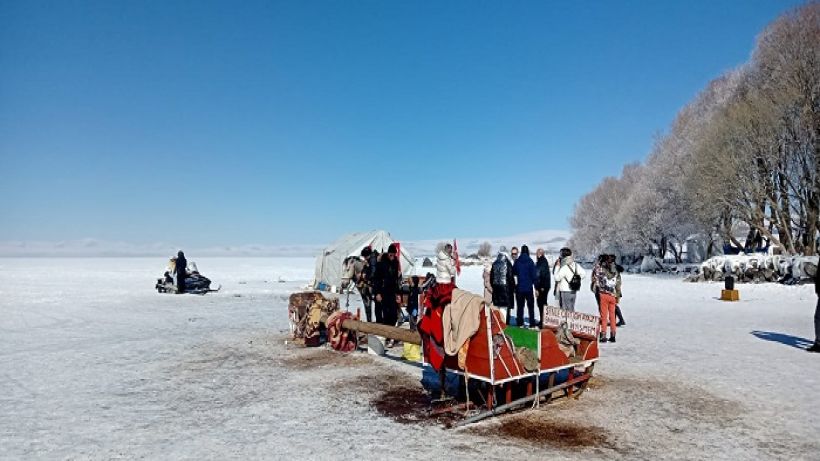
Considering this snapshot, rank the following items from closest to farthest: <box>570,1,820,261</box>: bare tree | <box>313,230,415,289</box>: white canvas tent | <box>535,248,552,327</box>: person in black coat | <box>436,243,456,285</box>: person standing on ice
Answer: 1. <box>436,243,456,285</box>: person standing on ice
2. <box>535,248,552,327</box>: person in black coat
3. <box>313,230,415,289</box>: white canvas tent
4. <box>570,1,820,261</box>: bare tree

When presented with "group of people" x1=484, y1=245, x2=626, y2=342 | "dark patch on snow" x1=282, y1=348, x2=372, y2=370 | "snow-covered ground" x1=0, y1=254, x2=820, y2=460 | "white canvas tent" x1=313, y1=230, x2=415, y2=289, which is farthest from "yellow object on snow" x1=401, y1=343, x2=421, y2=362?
"white canvas tent" x1=313, y1=230, x2=415, y2=289

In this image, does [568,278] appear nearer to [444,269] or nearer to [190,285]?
[444,269]

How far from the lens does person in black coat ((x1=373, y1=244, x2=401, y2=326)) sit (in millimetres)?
11055

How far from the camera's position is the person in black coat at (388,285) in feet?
36.3

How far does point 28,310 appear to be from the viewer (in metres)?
17.4

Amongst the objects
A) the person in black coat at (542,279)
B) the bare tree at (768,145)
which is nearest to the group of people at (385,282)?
the person in black coat at (542,279)

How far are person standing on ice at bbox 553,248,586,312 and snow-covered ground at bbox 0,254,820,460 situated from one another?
52.8 inches

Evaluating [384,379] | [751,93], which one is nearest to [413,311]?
[384,379]

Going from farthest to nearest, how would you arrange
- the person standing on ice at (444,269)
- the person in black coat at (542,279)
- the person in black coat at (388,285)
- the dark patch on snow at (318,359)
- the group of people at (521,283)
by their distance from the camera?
the person in black coat at (542,279)
the person in black coat at (388,285)
the group of people at (521,283)
the dark patch on snow at (318,359)
the person standing on ice at (444,269)

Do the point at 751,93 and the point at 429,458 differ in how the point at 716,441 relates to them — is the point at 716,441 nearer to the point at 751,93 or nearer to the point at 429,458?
the point at 429,458

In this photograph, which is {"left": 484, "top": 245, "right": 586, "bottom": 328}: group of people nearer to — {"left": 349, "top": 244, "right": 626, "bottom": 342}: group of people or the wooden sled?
{"left": 349, "top": 244, "right": 626, "bottom": 342}: group of people

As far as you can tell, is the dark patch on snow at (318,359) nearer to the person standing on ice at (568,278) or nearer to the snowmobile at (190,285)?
the person standing on ice at (568,278)

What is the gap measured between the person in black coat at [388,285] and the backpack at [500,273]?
246 cm

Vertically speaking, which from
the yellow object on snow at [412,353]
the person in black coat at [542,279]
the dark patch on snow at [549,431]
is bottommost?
the dark patch on snow at [549,431]
